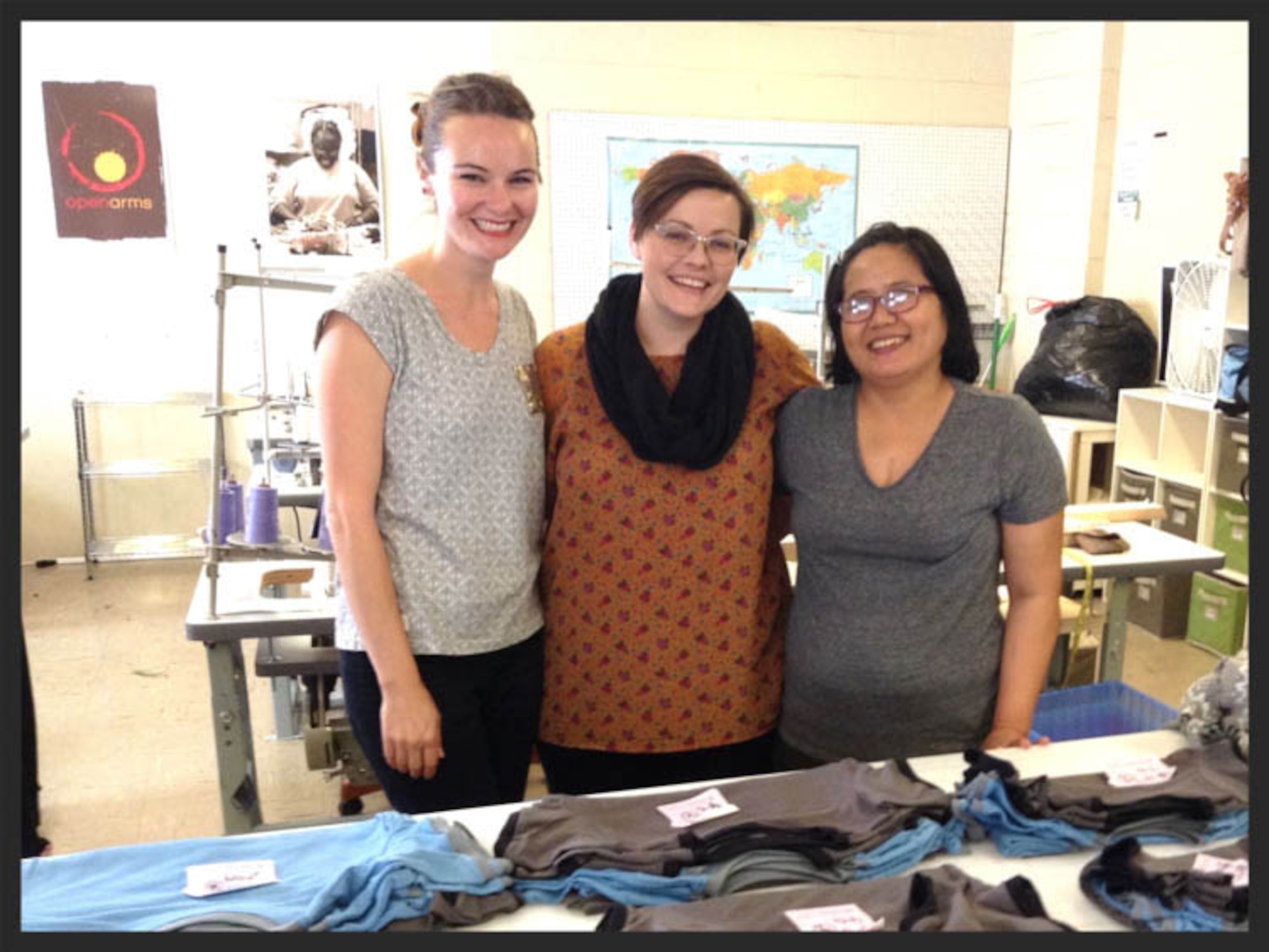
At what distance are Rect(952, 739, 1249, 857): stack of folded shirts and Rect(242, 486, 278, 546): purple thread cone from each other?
4.20 ft

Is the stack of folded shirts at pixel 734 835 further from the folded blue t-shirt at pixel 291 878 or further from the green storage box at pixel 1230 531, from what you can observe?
the green storage box at pixel 1230 531

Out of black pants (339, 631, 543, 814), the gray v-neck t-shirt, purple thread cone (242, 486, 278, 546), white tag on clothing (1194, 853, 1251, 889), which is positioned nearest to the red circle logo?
purple thread cone (242, 486, 278, 546)

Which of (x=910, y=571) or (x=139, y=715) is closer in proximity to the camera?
(x=910, y=571)

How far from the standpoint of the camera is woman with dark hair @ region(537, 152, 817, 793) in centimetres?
122

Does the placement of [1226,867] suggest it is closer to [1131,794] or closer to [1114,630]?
[1131,794]

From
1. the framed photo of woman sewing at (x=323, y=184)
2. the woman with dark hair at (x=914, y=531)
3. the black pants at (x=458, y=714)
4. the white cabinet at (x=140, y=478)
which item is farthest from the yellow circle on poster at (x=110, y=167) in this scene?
the woman with dark hair at (x=914, y=531)

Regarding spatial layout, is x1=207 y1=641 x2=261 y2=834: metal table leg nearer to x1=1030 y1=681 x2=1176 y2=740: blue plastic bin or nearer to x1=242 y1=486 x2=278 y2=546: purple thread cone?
x1=242 y1=486 x2=278 y2=546: purple thread cone

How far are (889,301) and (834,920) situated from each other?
2.40 ft

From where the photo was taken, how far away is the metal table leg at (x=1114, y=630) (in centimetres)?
231

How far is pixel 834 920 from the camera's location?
72 cm

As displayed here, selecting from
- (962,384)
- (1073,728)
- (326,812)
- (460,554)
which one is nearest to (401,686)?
(460,554)

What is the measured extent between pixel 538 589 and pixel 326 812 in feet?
4.85

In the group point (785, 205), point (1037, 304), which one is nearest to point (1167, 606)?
point (1037, 304)

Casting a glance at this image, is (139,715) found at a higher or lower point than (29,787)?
lower
